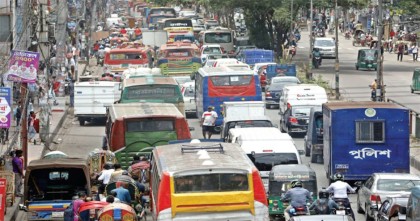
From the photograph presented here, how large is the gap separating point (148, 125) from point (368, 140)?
19.2ft

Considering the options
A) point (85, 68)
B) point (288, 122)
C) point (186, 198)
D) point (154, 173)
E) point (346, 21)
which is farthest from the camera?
point (346, 21)

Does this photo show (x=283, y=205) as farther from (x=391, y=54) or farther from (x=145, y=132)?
(x=391, y=54)

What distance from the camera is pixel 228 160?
22125 millimetres

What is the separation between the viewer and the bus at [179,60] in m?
64.2

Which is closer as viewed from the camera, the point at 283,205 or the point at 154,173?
the point at 154,173

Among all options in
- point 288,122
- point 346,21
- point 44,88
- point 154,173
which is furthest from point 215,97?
point 346,21

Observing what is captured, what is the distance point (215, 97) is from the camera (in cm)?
4769

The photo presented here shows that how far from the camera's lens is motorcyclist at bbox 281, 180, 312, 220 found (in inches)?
987

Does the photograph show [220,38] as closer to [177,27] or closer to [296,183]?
[177,27]

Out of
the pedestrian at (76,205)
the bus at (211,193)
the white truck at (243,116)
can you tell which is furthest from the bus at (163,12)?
the bus at (211,193)

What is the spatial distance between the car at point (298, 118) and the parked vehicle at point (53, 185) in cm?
1730

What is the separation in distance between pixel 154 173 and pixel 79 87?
2754 centimetres

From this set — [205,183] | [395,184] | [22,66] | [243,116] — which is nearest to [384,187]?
[395,184]

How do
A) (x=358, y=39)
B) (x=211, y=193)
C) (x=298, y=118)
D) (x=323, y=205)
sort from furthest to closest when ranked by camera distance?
(x=358, y=39) < (x=298, y=118) < (x=323, y=205) < (x=211, y=193)
